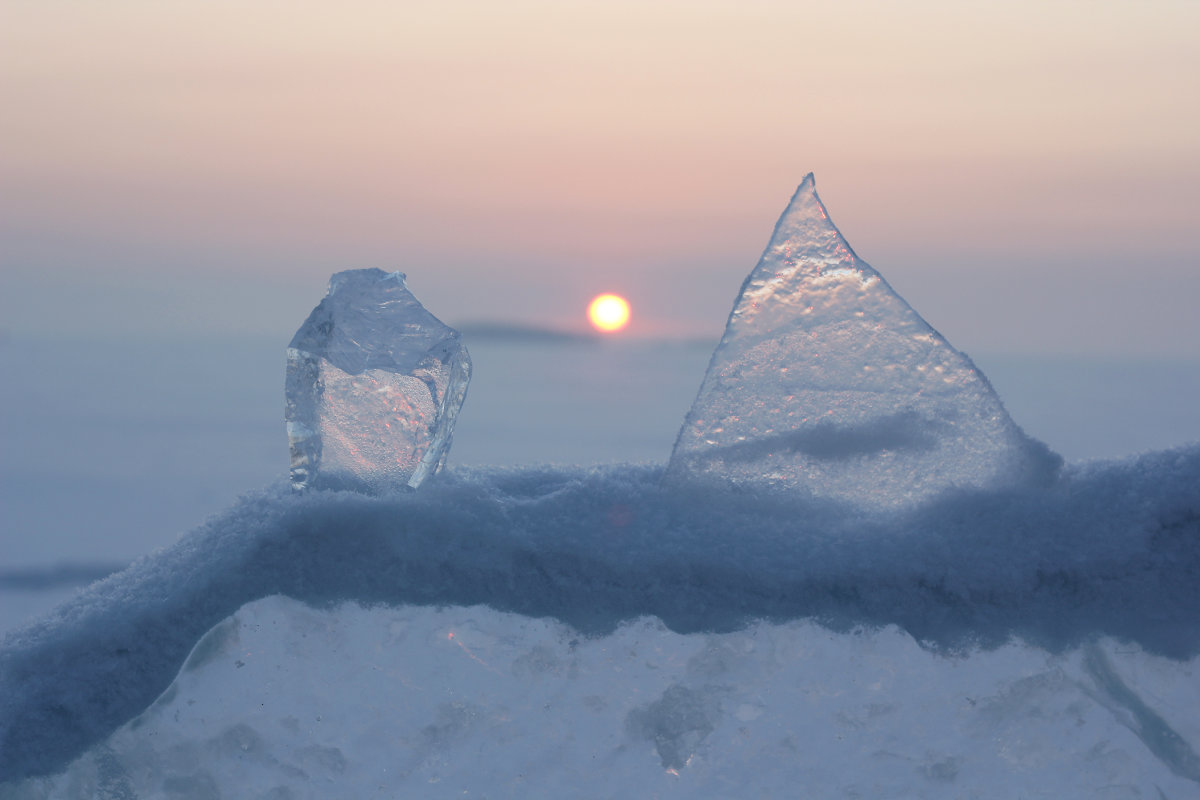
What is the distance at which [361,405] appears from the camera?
6.98 feet

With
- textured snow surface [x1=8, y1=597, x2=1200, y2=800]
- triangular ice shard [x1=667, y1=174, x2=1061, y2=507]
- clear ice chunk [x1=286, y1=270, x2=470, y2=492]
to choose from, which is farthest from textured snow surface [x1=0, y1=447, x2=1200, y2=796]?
clear ice chunk [x1=286, y1=270, x2=470, y2=492]

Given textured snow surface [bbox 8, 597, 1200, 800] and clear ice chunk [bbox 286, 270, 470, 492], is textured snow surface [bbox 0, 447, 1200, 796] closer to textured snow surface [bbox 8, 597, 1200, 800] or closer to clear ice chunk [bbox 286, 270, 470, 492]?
textured snow surface [bbox 8, 597, 1200, 800]

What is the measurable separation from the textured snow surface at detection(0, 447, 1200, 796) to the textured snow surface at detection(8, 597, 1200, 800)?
12 mm

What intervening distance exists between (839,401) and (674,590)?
0.52m

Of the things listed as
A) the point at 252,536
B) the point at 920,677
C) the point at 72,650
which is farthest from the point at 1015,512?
the point at 72,650

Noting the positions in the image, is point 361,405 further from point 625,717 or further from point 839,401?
point 839,401

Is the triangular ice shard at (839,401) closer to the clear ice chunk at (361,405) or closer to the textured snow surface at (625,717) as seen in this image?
the textured snow surface at (625,717)

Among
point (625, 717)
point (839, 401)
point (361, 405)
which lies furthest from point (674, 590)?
point (361, 405)

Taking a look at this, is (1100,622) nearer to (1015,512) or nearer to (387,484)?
(1015,512)

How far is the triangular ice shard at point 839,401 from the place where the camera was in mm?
1898

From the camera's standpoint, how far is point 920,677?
5.71 ft

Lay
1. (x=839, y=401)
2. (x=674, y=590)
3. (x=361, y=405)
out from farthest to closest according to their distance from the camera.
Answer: (x=361, y=405) < (x=839, y=401) < (x=674, y=590)

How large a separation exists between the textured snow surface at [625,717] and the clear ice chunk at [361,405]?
409 millimetres

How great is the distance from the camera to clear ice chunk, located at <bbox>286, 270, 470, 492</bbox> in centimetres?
208
